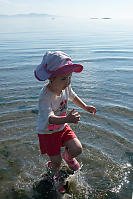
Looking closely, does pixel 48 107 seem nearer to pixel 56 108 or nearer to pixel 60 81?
pixel 56 108

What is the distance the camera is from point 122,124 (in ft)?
16.9

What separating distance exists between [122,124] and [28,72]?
5.55 m

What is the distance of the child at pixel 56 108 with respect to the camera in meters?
2.99

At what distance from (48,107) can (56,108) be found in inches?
9.0

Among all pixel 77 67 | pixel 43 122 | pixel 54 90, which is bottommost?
pixel 43 122

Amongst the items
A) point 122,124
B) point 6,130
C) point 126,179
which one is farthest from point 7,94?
point 126,179

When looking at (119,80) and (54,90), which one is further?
(119,80)

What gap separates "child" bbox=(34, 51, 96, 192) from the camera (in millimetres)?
2992

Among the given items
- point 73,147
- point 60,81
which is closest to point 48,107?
point 60,81

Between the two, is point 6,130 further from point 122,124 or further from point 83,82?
point 83,82

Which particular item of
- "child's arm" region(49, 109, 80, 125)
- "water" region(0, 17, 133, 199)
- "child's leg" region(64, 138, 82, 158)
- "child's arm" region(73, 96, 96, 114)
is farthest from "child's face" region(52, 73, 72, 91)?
"water" region(0, 17, 133, 199)

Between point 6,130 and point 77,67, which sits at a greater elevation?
point 77,67

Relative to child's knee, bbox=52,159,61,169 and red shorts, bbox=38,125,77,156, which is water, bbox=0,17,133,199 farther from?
red shorts, bbox=38,125,77,156

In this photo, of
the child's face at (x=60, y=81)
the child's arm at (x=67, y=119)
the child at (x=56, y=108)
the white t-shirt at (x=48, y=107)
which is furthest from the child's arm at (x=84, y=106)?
the child's arm at (x=67, y=119)
